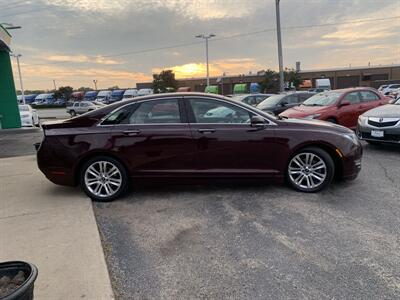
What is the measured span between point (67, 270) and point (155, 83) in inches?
2326

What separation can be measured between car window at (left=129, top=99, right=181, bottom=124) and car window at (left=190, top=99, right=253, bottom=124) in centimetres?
28

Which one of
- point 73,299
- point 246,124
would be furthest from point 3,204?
point 246,124

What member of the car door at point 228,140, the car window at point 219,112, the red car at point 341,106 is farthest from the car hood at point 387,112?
the car window at point 219,112

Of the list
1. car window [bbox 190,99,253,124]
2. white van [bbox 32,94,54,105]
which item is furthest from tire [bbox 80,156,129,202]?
white van [bbox 32,94,54,105]

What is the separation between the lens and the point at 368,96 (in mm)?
10656

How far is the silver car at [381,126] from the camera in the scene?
7.57 m

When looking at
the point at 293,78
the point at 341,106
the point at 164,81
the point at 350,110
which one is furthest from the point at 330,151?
the point at 164,81

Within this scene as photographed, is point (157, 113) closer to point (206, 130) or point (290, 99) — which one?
point (206, 130)

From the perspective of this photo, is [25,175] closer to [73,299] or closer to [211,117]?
[211,117]

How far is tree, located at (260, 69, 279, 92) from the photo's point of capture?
5525 centimetres

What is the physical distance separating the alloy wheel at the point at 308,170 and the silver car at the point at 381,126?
350cm

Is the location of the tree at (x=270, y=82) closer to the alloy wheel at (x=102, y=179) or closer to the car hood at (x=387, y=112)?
the car hood at (x=387, y=112)

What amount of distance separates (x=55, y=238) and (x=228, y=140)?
8.56 ft

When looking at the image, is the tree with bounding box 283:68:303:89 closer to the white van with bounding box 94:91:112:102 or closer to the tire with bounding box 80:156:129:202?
the white van with bounding box 94:91:112:102
